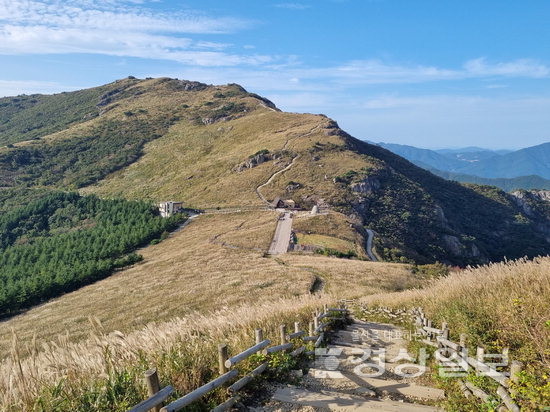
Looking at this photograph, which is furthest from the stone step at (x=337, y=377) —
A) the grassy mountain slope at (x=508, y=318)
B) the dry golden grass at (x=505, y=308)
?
the dry golden grass at (x=505, y=308)

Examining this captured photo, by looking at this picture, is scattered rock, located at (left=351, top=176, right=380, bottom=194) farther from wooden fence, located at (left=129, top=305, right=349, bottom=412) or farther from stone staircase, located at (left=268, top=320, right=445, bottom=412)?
stone staircase, located at (left=268, top=320, right=445, bottom=412)

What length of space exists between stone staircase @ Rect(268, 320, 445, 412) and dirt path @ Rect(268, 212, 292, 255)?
41.0m

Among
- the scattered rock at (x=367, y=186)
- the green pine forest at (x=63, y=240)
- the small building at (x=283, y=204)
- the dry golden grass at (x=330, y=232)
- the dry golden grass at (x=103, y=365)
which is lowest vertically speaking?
the green pine forest at (x=63, y=240)

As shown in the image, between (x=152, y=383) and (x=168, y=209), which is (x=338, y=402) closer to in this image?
(x=152, y=383)

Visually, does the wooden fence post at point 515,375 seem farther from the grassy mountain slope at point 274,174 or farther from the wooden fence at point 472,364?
the grassy mountain slope at point 274,174

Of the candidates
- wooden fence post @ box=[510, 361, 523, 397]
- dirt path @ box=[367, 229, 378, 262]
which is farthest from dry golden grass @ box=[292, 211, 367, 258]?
wooden fence post @ box=[510, 361, 523, 397]

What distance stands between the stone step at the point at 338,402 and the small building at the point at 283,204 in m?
67.3

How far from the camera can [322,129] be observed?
119 metres

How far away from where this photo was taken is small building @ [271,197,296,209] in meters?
75.0

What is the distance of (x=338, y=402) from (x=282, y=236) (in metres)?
51.0

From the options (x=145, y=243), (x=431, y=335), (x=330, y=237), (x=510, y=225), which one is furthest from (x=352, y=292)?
(x=510, y=225)

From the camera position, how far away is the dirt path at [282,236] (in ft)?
170

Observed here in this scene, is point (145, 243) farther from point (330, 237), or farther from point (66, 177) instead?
point (66, 177)

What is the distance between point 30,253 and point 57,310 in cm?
3874
